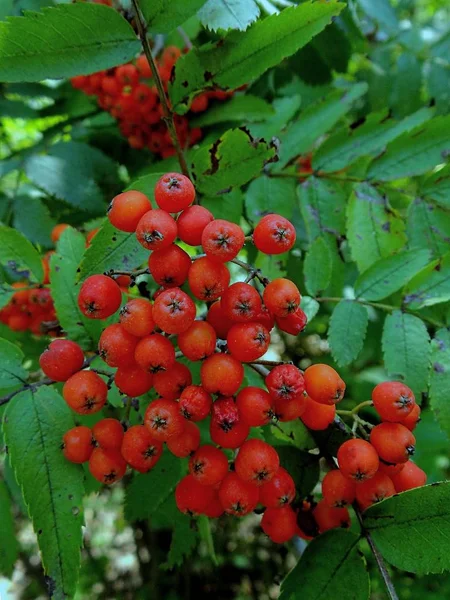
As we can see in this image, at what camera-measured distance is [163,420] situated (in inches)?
47.1

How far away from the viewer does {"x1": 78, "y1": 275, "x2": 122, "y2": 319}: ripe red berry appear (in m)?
1.24

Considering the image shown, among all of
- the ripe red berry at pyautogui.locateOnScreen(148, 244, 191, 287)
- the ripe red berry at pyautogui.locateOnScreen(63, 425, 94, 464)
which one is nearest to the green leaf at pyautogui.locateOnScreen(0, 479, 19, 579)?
the ripe red berry at pyautogui.locateOnScreen(63, 425, 94, 464)

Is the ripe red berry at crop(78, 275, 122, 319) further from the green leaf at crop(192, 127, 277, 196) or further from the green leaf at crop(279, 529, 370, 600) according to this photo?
the green leaf at crop(279, 529, 370, 600)

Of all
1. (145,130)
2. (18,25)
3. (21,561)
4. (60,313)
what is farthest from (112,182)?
(21,561)

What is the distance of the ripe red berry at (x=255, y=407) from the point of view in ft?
3.89

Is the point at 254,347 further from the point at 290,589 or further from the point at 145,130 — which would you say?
the point at 145,130

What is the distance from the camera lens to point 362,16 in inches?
118

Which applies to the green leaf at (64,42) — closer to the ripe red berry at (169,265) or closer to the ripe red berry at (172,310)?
the ripe red berry at (169,265)

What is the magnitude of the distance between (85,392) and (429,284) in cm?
107

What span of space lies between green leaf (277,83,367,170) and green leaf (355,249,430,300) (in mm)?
574

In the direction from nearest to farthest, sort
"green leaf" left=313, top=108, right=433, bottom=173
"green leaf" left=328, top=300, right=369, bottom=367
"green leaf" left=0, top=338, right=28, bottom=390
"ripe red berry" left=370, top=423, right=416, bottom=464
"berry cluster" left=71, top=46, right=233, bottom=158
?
"ripe red berry" left=370, top=423, right=416, bottom=464, "green leaf" left=0, top=338, right=28, bottom=390, "green leaf" left=328, top=300, right=369, bottom=367, "green leaf" left=313, top=108, right=433, bottom=173, "berry cluster" left=71, top=46, right=233, bottom=158

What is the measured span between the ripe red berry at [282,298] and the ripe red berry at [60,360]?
1.69 feet

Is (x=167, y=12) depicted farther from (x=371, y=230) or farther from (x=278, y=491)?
(x=278, y=491)

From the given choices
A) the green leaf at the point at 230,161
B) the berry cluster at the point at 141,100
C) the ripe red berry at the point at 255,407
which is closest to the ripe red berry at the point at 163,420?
the ripe red berry at the point at 255,407
